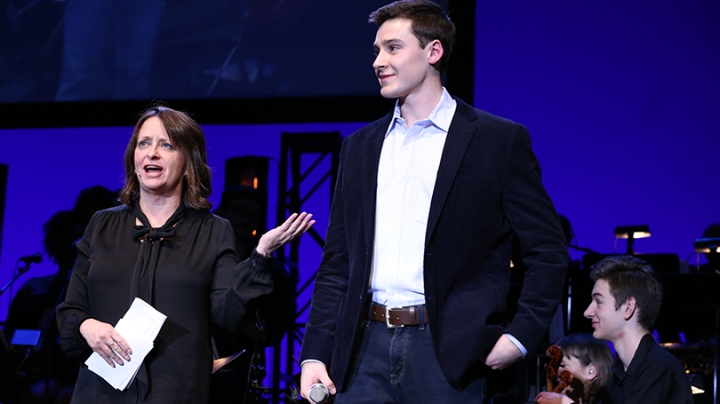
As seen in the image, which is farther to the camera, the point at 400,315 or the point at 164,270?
the point at 164,270

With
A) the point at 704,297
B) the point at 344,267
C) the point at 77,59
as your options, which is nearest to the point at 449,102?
the point at 344,267

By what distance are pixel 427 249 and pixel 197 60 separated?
5.23 meters

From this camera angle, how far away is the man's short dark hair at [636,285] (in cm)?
373

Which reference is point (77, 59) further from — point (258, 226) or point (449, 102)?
point (449, 102)

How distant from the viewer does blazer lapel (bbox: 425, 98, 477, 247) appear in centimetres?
210

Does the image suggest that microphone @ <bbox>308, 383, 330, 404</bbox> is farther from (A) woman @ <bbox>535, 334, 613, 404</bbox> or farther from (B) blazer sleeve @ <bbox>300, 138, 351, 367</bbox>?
(A) woman @ <bbox>535, 334, 613, 404</bbox>

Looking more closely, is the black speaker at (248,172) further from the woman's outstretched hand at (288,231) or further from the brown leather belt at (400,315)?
the brown leather belt at (400,315)

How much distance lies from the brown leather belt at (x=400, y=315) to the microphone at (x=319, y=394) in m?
0.24

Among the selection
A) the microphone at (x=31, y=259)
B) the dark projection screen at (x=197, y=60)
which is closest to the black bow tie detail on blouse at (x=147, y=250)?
the microphone at (x=31, y=259)

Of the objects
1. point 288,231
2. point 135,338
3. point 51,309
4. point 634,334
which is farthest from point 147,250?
point 51,309

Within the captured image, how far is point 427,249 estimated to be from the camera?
207 centimetres

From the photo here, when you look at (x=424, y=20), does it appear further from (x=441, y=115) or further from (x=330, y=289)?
(x=330, y=289)

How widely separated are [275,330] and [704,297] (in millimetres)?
3054

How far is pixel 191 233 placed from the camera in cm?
244
